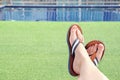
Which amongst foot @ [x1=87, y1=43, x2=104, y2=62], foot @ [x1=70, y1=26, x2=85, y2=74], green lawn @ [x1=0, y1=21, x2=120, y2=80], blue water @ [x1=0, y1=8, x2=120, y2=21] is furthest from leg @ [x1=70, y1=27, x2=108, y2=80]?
blue water @ [x1=0, y1=8, x2=120, y2=21]

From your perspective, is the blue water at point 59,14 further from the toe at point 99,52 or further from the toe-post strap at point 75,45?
the toe-post strap at point 75,45

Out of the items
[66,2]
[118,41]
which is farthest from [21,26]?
[66,2]

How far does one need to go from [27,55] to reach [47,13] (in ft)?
16.2

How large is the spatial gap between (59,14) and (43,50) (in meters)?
4.74

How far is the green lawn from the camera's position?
2254 millimetres

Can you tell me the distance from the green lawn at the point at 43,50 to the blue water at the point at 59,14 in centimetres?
295

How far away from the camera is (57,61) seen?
2.59m

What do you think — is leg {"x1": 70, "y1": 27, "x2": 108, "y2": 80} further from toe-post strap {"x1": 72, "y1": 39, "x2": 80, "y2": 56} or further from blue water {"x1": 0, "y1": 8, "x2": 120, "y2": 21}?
blue water {"x1": 0, "y1": 8, "x2": 120, "y2": 21}

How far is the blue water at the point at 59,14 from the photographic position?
763 centimetres

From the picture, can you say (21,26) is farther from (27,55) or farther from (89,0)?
(89,0)

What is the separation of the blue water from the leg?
580 centimetres

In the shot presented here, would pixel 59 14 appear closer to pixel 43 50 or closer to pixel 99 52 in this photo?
pixel 43 50

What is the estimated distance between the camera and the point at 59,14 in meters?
7.68

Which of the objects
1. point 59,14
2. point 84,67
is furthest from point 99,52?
point 59,14
